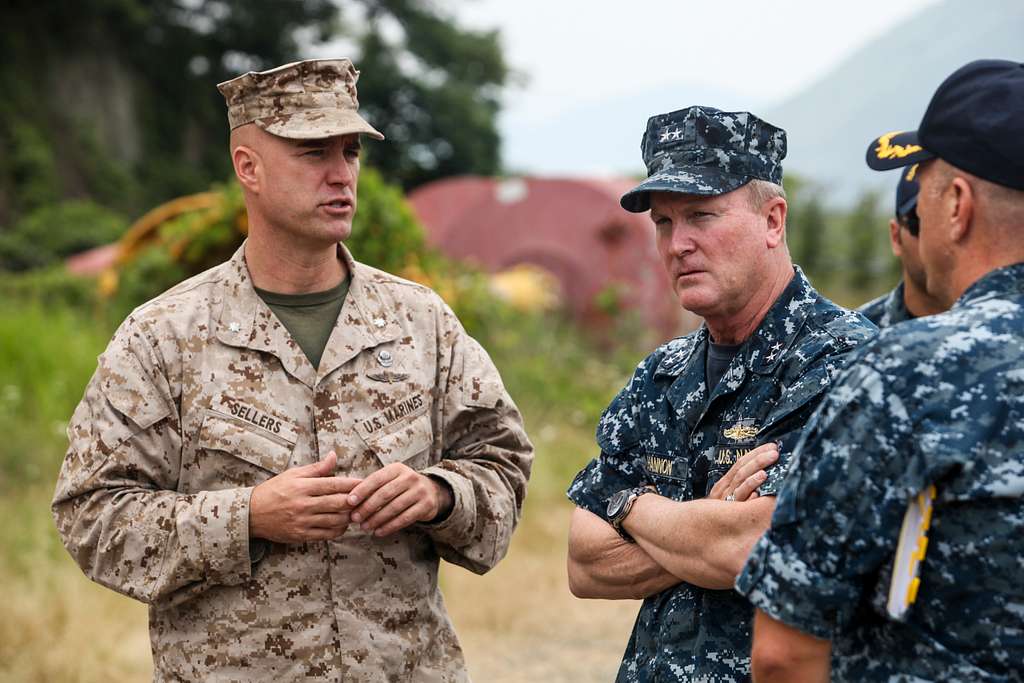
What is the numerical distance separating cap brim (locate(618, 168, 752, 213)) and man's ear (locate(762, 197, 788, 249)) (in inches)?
3.3

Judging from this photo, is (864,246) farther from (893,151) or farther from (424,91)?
(893,151)

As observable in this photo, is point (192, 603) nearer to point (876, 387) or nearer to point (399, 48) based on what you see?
point (876, 387)

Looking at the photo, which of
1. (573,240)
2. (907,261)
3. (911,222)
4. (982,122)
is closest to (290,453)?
(982,122)

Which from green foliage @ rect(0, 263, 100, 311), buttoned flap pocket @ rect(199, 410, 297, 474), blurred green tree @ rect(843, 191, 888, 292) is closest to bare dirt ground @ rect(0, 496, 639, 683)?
buttoned flap pocket @ rect(199, 410, 297, 474)

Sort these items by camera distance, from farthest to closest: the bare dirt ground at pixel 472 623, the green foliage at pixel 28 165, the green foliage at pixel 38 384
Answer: the green foliage at pixel 28 165 → the green foliage at pixel 38 384 → the bare dirt ground at pixel 472 623

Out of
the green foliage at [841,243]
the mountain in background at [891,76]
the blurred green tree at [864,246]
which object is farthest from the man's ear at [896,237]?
the mountain in background at [891,76]

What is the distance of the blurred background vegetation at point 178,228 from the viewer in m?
6.07

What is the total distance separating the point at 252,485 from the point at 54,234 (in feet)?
58.3

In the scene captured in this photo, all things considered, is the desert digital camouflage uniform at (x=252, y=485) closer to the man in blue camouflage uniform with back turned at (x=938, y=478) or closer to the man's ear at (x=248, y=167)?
the man's ear at (x=248, y=167)

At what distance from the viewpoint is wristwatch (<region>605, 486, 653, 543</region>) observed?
2639mm

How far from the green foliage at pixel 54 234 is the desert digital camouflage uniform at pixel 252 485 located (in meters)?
16.6

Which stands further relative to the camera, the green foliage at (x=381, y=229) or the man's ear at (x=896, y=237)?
the green foliage at (x=381, y=229)

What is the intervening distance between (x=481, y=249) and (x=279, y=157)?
1106cm

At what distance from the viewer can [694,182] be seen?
2.60 metres
